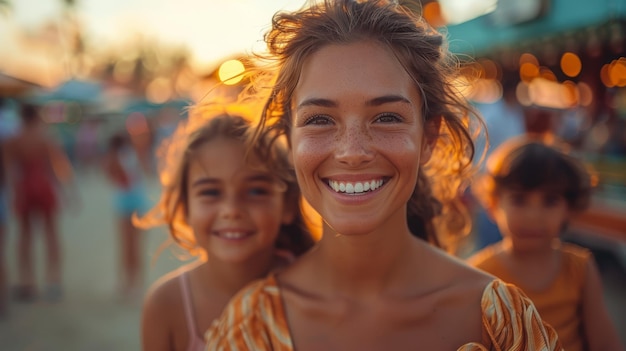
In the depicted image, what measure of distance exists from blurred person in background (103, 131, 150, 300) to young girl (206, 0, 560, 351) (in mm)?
4949

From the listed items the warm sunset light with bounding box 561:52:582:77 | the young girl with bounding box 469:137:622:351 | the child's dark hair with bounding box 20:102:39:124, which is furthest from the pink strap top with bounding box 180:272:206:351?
the warm sunset light with bounding box 561:52:582:77

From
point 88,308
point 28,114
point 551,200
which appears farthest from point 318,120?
point 28,114

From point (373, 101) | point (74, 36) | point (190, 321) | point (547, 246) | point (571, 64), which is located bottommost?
point (190, 321)

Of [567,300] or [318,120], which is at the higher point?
[318,120]

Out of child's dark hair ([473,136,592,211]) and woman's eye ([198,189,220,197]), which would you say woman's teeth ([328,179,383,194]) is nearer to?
woman's eye ([198,189,220,197])

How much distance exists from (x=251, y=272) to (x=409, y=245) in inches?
28.2

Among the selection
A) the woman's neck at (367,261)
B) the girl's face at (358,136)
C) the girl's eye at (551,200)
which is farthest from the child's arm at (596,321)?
the girl's face at (358,136)

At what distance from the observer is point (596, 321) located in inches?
84.6

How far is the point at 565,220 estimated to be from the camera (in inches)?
105

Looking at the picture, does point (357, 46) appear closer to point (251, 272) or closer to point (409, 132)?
point (409, 132)

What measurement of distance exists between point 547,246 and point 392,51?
1364mm

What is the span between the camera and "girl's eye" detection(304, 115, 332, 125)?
5.12ft

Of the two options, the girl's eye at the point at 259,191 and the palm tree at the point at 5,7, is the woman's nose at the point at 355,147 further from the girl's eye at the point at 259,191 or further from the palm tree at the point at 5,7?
the palm tree at the point at 5,7

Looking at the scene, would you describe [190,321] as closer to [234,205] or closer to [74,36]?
[234,205]
